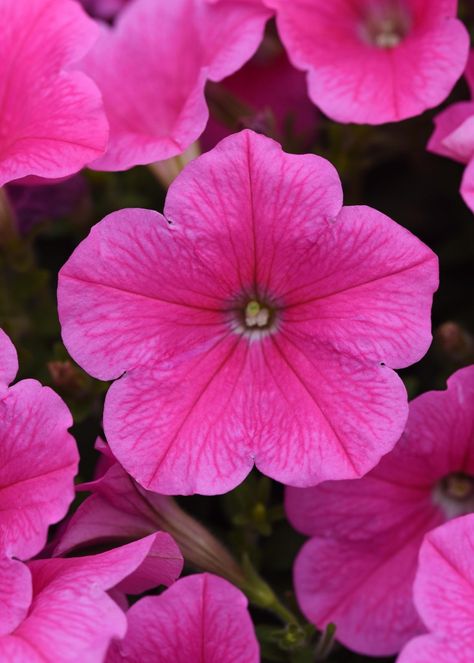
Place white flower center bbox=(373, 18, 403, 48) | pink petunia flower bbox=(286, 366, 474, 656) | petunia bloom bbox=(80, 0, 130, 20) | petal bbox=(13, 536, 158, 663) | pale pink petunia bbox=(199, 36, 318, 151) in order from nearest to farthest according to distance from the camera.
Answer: petal bbox=(13, 536, 158, 663)
pink petunia flower bbox=(286, 366, 474, 656)
white flower center bbox=(373, 18, 403, 48)
pale pink petunia bbox=(199, 36, 318, 151)
petunia bloom bbox=(80, 0, 130, 20)

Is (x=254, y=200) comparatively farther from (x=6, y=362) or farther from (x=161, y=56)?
(x=161, y=56)

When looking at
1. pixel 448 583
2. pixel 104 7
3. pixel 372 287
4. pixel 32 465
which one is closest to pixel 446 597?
pixel 448 583

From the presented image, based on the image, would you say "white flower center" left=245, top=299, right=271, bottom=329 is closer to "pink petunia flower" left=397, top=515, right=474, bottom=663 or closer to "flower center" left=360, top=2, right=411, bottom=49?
"pink petunia flower" left=397, top=515, right=474, bottom=663

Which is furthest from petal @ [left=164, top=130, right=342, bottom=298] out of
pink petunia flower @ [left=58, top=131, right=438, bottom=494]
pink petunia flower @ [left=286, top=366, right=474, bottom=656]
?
pink petunia flower @ [left=286, top=366, right=474, bottom=656]

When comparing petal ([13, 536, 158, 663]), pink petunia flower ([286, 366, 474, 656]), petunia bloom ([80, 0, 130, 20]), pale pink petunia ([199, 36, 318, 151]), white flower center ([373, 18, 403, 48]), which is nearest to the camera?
petal ([13, 536, 158, 663])

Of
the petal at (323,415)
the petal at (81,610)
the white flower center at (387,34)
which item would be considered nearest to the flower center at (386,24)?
the white flower center at (387,34)

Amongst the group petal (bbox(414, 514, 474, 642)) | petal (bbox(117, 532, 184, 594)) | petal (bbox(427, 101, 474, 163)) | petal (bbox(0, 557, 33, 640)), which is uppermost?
petal (bbox(427, 101, 474, 163))
